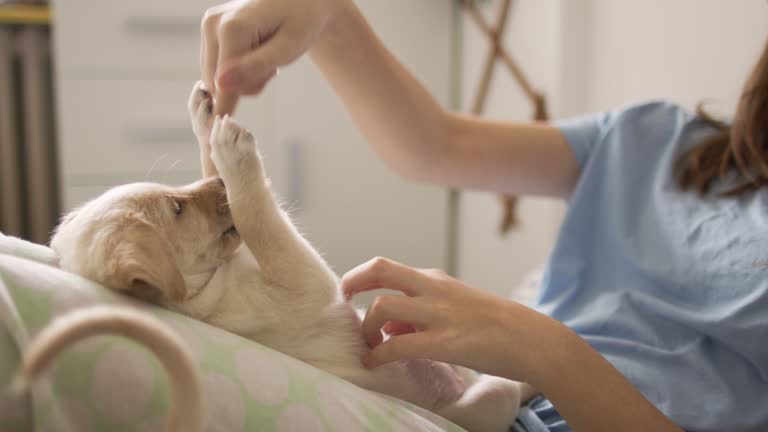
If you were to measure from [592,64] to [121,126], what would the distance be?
174 cm

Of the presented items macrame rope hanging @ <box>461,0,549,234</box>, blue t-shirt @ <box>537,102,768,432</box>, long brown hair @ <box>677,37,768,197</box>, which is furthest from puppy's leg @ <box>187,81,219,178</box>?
macrame rope hanging @ <box>461,0,549,234</box>

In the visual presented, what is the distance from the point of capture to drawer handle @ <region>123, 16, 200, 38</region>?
232 centimetres

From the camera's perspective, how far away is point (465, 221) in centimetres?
276

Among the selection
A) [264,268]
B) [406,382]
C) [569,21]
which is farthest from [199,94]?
[569,21]

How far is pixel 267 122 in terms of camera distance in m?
2.54

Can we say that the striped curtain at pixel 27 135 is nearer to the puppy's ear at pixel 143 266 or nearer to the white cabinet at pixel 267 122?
the white cabinet at pixel 267 122

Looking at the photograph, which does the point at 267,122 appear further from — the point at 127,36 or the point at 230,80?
the point at 230,80

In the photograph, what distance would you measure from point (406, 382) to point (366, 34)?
21.7 inches

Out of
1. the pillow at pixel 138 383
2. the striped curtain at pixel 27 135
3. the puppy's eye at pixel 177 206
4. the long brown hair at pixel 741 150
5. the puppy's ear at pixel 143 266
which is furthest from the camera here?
the striped curtain at pixel 27 135

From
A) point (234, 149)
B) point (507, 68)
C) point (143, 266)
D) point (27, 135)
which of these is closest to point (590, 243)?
point (234, 149)

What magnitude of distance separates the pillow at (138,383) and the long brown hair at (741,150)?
657mm

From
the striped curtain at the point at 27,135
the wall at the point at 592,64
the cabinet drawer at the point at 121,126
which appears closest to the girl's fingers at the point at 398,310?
the wall at the point at 592,64

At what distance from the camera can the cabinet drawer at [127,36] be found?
2.26 m

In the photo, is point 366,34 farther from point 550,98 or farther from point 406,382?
point 550,98
